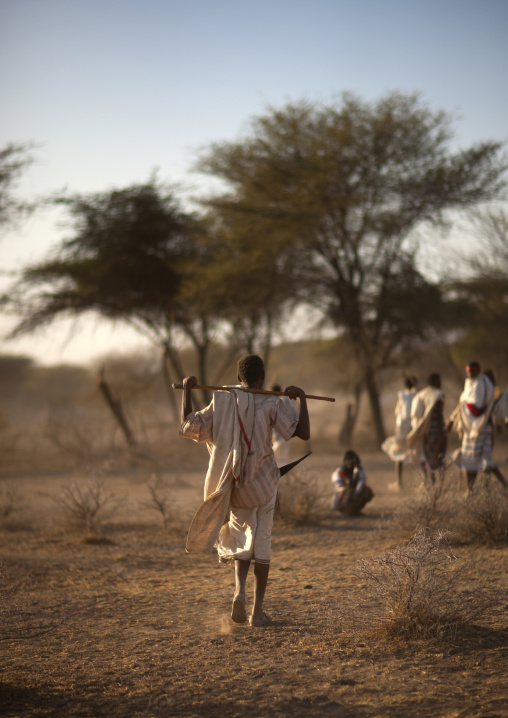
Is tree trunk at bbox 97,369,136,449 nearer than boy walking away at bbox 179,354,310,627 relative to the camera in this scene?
No

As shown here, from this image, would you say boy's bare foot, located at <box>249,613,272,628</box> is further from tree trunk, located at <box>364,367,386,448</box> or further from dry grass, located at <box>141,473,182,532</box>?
tree trunk, located at <box>364,367,386,448</box>

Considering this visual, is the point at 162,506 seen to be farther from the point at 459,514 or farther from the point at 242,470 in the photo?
the point at 242,470

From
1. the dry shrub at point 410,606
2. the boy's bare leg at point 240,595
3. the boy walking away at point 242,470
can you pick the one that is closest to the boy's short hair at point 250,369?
the boy walking away at point 242,470

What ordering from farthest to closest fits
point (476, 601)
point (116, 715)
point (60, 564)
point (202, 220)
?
point (202, 220), point (60, 564), point (476, 601), point (116, 715)

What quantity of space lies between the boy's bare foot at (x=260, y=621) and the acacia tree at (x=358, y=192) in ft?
45.8

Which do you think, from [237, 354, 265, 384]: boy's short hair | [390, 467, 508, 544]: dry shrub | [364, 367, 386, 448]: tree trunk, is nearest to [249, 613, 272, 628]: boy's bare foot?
[237, 354, 265, 384]: boy's short hair

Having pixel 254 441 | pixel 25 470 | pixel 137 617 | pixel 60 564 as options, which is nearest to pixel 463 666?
pixel 254 441

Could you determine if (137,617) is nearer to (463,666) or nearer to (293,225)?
(463,666)

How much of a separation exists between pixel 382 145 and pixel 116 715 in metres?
16.4

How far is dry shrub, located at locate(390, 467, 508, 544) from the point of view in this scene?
670 centimetres

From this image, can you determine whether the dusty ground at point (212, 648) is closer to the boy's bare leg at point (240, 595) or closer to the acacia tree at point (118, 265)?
the boy's bare leg at point (240, 595)

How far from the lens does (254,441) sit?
4434 millimetres

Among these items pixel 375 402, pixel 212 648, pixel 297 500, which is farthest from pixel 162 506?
pixel 375 402

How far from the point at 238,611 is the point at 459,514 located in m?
3.14
